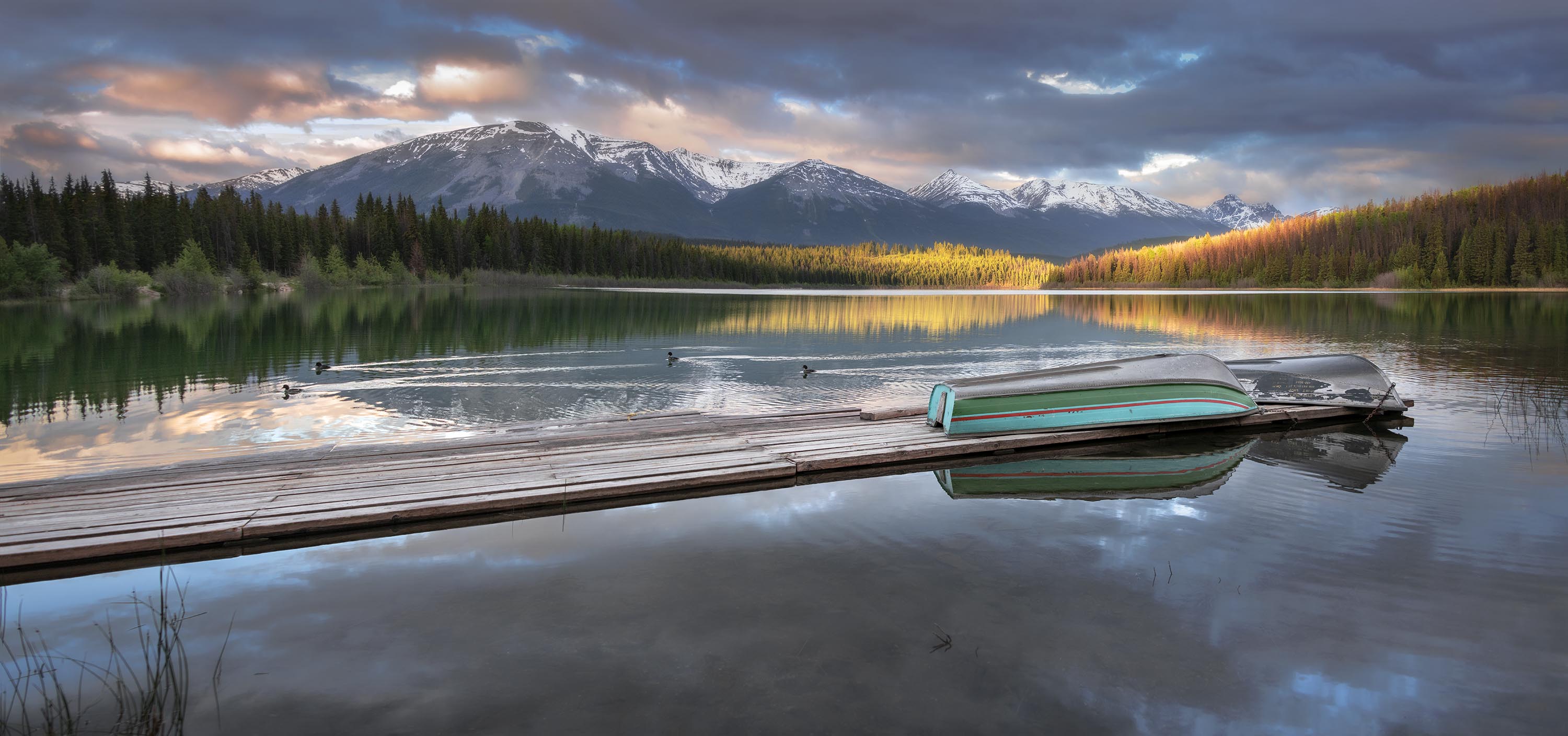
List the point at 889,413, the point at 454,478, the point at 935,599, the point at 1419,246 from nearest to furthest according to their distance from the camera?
the point at 935,599 < the point at 454,478 < the point at 889,413 < the point at 1419,246

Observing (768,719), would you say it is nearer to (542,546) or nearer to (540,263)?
(542,546)

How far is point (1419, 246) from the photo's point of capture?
137625mm

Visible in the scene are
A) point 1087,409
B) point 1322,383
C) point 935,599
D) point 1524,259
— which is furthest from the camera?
point 1524,259

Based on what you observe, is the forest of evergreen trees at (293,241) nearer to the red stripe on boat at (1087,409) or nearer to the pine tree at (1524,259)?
the red stripe on boat at (1087,409)

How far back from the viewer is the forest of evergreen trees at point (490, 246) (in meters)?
91.3

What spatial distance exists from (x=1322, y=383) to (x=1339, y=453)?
4384 millimetres

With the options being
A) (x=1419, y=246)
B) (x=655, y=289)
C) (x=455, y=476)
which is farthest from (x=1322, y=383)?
(x=1419, y=246)

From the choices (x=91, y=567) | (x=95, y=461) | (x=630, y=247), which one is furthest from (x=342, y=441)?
(x=630, y=247)

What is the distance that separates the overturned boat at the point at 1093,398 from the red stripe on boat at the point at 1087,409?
0.01 meters

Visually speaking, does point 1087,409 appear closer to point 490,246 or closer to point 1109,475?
point 1109,475

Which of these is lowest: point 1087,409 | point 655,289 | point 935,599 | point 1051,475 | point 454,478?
point 935,599

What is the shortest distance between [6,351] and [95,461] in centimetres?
2648

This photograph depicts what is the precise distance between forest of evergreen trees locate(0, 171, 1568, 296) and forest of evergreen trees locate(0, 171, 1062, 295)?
25 centimetres

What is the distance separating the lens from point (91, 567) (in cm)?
860
